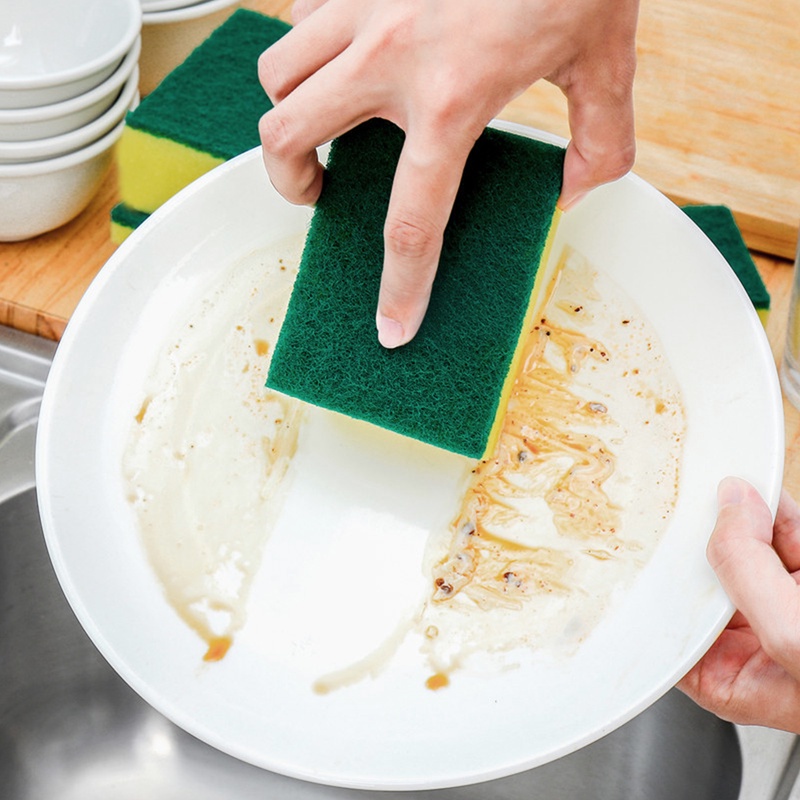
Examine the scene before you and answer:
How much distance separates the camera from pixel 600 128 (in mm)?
596

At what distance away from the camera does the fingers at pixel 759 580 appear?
0.58 meters

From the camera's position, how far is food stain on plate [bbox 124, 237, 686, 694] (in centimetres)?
70

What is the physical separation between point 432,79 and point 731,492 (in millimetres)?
327

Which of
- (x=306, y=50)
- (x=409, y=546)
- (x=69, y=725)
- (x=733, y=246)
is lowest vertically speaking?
(x=69, y=725)

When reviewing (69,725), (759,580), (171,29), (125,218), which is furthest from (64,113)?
(759,580)

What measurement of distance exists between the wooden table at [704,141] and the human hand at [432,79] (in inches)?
16.4

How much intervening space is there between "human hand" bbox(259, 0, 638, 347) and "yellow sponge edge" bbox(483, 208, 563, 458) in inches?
4.2

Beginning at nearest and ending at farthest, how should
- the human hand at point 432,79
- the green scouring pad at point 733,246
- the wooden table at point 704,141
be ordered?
the human hand at point 432,79 → the green scouring pad at point 733,246 → the wooden table at point 704,141

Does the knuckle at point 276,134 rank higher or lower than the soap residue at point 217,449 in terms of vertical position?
higher

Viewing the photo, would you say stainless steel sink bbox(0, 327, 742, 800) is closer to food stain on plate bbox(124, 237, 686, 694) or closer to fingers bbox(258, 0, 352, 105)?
food stain on plate bbox(124, 237, 686, 694)

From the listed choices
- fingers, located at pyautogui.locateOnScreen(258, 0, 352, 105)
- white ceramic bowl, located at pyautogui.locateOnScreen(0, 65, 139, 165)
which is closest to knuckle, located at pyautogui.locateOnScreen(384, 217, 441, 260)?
fingers, located at pyautogui.locateOnScreen(258, 0, 352, 105)

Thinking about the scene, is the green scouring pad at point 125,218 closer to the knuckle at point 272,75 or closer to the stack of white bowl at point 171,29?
the stack of white bowl at point 171,29

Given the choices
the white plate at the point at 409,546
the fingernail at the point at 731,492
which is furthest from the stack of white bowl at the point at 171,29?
the fingernail at the point at 731,492

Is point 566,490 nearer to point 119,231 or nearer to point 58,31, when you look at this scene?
point 119,231
